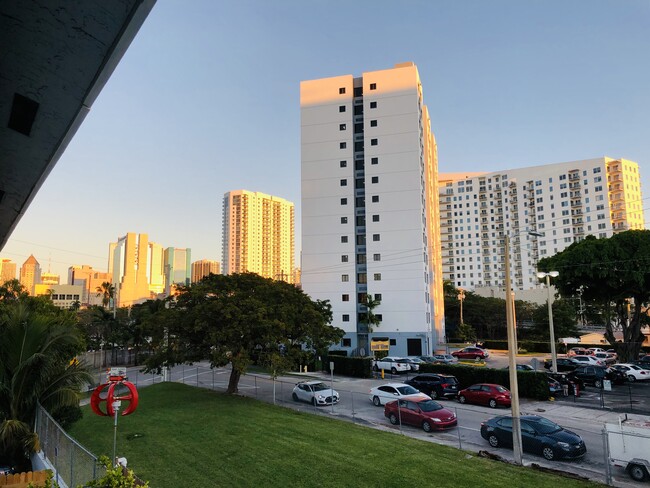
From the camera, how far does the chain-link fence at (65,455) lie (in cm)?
899

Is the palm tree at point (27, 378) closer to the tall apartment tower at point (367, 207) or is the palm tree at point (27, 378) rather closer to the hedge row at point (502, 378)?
the hedge row at point (502, 378)

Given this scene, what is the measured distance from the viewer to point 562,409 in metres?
26.2

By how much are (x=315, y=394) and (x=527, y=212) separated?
126 m

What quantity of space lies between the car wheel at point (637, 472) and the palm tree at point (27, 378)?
1788cm

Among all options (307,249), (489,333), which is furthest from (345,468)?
(489,333)

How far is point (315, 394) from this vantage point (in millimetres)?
27531

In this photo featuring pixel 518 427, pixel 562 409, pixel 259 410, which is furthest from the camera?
pixel 562 409

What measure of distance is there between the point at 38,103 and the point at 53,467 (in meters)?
10.4

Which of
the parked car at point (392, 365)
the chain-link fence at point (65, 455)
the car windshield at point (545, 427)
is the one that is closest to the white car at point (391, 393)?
the car windshield at point (545, 427)

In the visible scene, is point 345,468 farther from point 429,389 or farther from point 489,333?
point 489,333

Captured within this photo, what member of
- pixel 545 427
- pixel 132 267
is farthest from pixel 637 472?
pixel 132 267

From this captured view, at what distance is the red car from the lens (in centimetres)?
2644

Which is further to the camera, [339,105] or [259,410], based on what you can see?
[339,105]

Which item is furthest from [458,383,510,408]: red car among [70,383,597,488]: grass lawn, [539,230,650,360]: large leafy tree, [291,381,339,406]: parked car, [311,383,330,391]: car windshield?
[539,230,650,360]: large leafy tree
